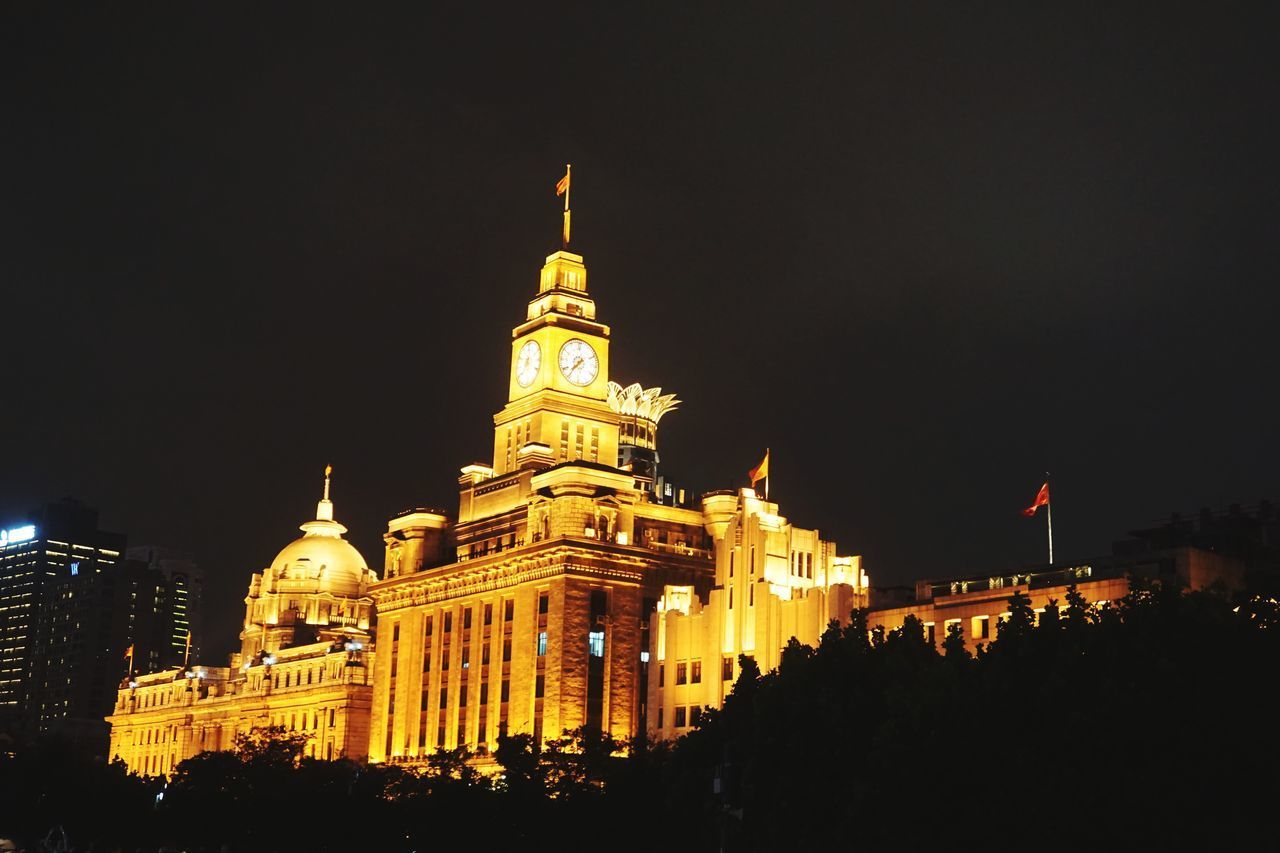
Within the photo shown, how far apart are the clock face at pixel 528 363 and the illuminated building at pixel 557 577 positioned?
0.65 ft

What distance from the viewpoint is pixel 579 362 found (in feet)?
555

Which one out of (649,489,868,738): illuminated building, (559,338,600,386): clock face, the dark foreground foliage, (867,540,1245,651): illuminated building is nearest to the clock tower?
(559,338,600,386): clock face

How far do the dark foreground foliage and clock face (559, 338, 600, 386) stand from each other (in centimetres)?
5968

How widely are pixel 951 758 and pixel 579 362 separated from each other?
105424 millimetres

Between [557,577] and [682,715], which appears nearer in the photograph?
[682,715]

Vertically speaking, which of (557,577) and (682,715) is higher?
(557,577)

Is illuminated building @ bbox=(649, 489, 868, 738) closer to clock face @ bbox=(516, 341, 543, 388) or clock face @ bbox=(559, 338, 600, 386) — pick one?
clock face @ bbox=(559, 338, 600, 386)

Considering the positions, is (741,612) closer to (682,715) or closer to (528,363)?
(682,715)

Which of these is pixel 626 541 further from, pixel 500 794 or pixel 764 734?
pixel 764 734

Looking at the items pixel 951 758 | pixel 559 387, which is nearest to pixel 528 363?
pixel 559 387

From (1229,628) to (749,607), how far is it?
2786 inches

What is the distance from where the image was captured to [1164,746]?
60375mm

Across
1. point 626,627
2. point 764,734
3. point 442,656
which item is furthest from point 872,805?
point 442,656

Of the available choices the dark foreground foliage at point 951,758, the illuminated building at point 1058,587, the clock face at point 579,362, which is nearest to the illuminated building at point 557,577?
the clock face at point 579,362
